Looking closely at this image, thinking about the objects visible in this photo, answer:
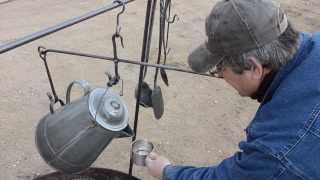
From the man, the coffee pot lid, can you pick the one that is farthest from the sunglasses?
the coffee pot lid

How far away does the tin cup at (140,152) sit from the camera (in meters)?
2.38

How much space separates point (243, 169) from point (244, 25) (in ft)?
1.53

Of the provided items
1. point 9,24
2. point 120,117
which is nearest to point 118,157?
point 120,117

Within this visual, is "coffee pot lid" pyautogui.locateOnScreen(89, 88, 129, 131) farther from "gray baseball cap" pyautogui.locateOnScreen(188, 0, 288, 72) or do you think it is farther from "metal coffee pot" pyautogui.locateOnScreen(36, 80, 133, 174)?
"gray baseball cap" pyautogui.locateOnScreen(188, 0, 288, 72)

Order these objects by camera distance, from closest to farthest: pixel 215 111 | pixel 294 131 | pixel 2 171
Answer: pixel 294 131 → pixel 2 171 → pixel 215 111

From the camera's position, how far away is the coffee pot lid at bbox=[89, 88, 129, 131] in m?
2.04

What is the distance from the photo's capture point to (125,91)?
4.25m

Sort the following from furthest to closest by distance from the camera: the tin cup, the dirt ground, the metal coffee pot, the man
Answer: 1. the dirt ground
2. the tin cup
3. the metal coffee pot
4. the man

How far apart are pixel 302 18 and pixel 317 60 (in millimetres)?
4538

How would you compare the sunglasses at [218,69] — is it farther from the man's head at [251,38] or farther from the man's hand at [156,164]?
the man's hand at [156,164]

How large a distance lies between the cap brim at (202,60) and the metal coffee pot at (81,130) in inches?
15.7

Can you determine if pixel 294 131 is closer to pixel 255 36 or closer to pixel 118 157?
pixel 255 36

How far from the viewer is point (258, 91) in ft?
5.79

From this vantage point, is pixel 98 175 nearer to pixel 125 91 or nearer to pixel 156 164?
pixel 156 164
